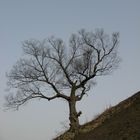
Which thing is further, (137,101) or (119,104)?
(119,104)

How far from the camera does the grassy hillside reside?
23703 millimetres

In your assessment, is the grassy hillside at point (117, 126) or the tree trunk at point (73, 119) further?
the tree trunk at point (73, 119)

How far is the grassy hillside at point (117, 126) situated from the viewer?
2370cm

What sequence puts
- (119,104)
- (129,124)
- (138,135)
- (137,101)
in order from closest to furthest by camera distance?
(138,135)
(129,124)
(137,101)
(119,104)

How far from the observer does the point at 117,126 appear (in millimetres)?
26391

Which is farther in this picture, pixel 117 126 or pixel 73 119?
pixel 73 119

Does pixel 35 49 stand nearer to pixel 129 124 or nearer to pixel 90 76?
pixel 90 76

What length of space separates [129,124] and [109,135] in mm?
1553

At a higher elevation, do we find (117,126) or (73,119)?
(73,119)

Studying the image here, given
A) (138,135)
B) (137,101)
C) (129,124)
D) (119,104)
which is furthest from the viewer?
(119,104)

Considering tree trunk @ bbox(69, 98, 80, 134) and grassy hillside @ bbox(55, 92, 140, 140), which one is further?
tree trunk @ bbox(69, 98, 80, 134)

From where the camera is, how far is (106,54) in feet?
118

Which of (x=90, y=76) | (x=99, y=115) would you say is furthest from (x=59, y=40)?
(x=99, y=115)

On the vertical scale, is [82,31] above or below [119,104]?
above
